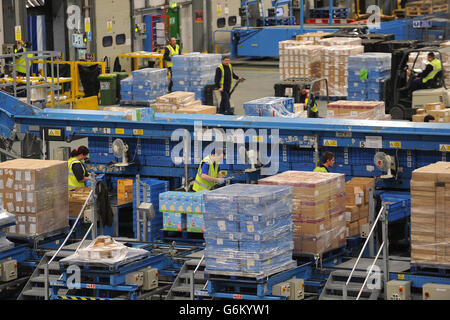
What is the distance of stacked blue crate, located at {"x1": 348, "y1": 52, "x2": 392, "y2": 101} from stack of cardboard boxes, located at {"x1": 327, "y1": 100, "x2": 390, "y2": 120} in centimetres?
563

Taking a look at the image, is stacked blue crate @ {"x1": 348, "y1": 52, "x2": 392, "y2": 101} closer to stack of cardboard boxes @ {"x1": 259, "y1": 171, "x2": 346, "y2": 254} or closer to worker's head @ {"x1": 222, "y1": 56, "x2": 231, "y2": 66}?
worker's head @ {"x1": 222, "y1": 56, "x2": 231, "y2": 66}

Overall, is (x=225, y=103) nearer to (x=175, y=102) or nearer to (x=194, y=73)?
(x=194, y=73)

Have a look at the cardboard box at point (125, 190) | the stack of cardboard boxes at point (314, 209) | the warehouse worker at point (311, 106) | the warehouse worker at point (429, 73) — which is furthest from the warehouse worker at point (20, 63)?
the stack of cardboard boxes at point (314, 209)

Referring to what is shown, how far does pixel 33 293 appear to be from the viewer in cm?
1376

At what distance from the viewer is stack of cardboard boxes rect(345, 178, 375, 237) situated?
14117mm

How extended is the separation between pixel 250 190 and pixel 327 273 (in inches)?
62.1

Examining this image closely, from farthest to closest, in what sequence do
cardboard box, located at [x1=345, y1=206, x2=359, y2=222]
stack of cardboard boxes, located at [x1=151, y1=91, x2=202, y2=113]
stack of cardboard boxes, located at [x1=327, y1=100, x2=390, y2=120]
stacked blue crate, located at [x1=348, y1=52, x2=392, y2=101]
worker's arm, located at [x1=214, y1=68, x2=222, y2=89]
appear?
stacked blue crate, located at [x1=348, y1=52, x2=392, y2=101], worker's arm, located at [x1=214, y1=68, x2=222, y2=89], stack of cardboard boxes, located at [x1=151, y1=91, x2=202, y2=113], stack of cardboard boxes, located at [x1=327, y1=100, x2=390, y2=120], cardboard box, located at [x1=345, y1=206, x2=359, y2=222]

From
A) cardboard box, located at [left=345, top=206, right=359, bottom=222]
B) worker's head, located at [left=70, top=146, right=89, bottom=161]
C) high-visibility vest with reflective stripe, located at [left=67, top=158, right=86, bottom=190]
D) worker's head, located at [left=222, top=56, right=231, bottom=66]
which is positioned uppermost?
worker's head, located at [left=222, top=56, right=231, bottom=66]

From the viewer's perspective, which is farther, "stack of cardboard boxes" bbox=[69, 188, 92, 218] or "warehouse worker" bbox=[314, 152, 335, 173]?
"stack of cardboard boxes" bbox=[69, 188, 92, 218]

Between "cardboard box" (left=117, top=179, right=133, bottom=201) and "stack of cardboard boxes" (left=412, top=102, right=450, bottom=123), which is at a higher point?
"stack of cardboard boxes" (left=412, top=102, right=450, bottom=123)

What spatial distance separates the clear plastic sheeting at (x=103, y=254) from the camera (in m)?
13.1

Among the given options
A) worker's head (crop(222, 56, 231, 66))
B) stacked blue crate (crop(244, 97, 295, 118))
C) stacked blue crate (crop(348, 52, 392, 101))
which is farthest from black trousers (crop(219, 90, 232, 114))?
stacked blue crate (crop(244, 97, 295, 118))

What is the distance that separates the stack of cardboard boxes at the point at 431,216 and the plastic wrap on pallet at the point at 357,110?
6.87m

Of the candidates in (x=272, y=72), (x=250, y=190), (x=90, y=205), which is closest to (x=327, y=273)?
(x=250, y=190)
